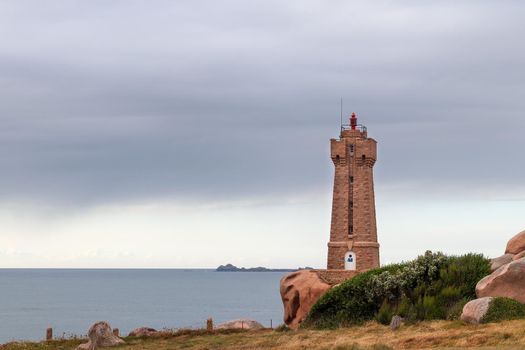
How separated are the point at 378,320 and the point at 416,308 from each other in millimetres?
1982

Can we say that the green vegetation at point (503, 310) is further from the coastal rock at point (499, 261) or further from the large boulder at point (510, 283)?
the coastal rock at point (499, 261)

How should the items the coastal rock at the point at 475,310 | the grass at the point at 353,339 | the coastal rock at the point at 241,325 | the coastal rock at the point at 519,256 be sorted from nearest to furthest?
the grass at the point at 353,339, the coastal rock at the point at 475,310, the coastal rock at the point at 519,256, the coastal rock at the point at 241,325

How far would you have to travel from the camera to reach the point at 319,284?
5378cm

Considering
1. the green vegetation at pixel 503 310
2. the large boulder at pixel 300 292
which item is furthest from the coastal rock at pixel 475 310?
the large boulder at pixel 300 292

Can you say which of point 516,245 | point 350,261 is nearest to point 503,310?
point 516,245

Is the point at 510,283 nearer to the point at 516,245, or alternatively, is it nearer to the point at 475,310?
the point at 475,310

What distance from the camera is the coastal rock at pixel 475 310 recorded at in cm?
3531

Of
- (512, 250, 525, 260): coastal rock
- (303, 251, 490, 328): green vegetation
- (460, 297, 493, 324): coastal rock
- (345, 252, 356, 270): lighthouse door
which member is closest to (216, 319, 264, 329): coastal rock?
(303, 251, 490, 328): green vegetation

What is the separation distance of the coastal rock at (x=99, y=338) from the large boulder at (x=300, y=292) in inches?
583

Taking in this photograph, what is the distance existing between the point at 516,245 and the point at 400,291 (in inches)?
289

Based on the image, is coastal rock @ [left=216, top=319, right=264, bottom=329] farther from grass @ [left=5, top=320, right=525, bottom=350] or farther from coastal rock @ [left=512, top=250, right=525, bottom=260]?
coastal rock @ [left=512, top=250, right=525, bottom=260]

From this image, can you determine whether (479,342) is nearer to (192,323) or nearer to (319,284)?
(319,284)

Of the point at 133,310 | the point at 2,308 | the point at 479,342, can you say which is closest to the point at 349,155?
the point at 479,342

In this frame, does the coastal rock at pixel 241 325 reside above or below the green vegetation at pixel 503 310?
below
